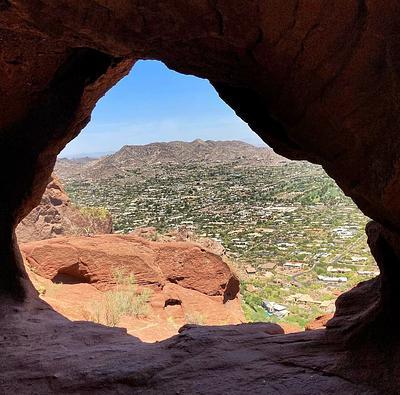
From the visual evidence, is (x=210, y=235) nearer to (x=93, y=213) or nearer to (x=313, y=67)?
(x=93, y=213)

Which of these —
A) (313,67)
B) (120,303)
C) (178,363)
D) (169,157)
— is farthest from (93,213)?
(169,157)

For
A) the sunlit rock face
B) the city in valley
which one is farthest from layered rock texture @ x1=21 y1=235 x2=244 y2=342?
the sunlit rock face

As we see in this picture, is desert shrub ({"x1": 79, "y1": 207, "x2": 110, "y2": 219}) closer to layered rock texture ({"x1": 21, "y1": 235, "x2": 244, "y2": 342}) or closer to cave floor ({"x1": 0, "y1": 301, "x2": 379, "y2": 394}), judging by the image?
layered rock texture ({"x1": 21, "y1": 235, "x2": 244, "y2": 342})

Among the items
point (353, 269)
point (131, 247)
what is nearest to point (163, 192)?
point (353, 269)

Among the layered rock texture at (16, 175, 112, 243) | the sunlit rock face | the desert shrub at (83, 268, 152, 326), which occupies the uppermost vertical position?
the sunlit rock face

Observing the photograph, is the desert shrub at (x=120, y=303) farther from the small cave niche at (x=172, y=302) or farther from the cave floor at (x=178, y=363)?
the cave floor at (x=178, y=363)

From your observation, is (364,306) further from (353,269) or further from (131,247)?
(353,269)
